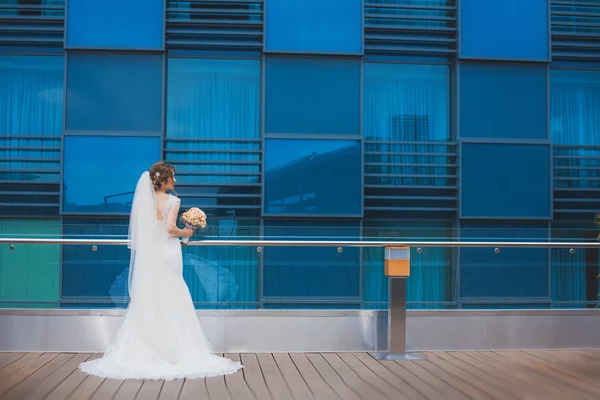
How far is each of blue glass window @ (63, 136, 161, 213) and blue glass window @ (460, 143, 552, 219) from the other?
453cm

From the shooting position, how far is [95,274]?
6738 mm

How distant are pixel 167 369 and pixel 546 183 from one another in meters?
6.56

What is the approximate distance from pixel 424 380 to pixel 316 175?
451 centimetres

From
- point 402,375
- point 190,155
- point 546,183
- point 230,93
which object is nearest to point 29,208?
point 190,155

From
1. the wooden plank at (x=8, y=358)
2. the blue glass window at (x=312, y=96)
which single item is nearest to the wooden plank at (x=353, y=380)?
the wooden plank at (x=8, y=358)

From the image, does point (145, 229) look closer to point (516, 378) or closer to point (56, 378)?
point (56, 378)

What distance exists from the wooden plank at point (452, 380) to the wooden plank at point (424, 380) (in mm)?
41

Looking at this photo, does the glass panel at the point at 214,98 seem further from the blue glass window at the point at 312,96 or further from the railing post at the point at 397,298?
the railing post at the point at 397,298

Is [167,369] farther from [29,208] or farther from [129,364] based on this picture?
Result: [29,208]

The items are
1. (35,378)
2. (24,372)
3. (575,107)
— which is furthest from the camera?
(575,107)

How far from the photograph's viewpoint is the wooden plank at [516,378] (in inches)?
198

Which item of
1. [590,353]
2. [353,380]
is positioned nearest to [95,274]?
[353,380]

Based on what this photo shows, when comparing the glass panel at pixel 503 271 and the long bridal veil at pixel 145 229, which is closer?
the long bridal veil at pixel 145 229

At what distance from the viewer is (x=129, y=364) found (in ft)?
18.9
